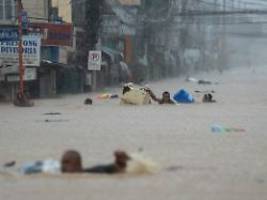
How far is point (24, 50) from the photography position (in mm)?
32375

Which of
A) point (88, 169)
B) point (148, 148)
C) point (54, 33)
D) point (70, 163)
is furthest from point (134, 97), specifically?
point (70, 163)

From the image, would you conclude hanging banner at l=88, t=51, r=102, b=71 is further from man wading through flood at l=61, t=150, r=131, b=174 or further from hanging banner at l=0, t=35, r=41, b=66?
man wading through flood at l=61, t=150, r=131, b=174

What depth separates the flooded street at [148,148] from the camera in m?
9.67

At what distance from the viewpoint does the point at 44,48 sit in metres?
38.1

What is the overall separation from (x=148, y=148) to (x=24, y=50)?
19.1 meters

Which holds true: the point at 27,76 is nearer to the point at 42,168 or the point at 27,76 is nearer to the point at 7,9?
the point at 7,9

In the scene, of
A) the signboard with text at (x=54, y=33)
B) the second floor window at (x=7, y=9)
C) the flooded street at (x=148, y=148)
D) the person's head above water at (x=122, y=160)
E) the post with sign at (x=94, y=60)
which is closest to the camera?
the flooded street at (x=148, y=148)

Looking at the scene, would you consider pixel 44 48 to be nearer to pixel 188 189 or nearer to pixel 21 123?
pixel 21 123

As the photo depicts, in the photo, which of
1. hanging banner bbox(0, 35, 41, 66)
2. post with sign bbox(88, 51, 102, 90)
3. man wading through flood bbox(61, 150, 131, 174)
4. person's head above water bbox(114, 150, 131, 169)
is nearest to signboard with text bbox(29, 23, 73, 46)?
post with sign bbox(88, 51, 102, 90)

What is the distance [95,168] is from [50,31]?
1073 inches

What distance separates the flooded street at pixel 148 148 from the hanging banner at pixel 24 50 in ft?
19.7

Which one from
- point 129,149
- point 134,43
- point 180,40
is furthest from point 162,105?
point 180,40

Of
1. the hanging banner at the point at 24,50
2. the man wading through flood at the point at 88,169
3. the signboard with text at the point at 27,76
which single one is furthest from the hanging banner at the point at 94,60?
the man wading through flood at the point at 88,169

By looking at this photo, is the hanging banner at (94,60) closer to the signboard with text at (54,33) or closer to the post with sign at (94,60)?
the post with sign at (94,60)
